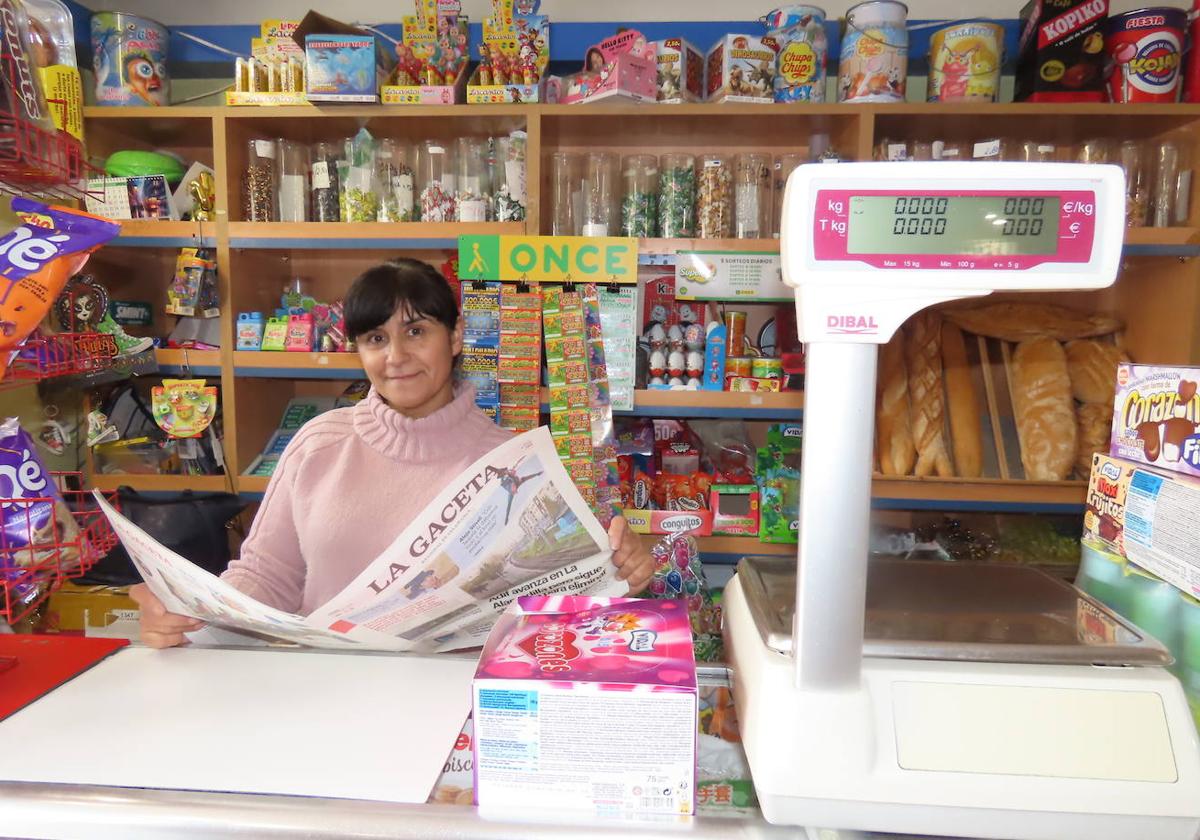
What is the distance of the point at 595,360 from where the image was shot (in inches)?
96.1

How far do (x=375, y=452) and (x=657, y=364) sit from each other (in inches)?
43.8

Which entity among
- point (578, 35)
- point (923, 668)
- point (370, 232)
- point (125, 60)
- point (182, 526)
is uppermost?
point (578, 35)

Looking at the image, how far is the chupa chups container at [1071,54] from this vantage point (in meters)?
2.31

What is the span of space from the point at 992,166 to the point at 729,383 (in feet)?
6.19

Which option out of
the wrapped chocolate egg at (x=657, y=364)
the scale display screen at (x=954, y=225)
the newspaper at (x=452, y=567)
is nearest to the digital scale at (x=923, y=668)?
the scale display screen at (x=954, y=225)

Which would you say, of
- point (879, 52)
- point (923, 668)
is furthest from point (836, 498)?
point (879, 52)

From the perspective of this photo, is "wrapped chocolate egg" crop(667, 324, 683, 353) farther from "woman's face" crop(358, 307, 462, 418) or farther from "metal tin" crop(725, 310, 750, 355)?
"woman's face" crop(358, 307, 462, 418)

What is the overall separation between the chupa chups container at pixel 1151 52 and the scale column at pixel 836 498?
240 cm

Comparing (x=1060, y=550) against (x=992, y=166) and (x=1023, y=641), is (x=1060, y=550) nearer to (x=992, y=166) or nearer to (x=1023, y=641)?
(x=1023, y=641)

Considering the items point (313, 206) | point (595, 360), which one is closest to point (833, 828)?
point (595, 360)

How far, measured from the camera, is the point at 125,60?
8.41 ft

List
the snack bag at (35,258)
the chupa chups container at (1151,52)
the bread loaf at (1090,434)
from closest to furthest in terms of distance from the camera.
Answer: the snack bag at (35,258)
the chupa chups container at (1151,52)
the bread loaf at (1090,434)

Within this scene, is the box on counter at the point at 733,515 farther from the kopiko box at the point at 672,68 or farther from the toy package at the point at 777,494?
the kopiko box at the point at 672,68

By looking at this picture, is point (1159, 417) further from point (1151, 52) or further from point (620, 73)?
point (1151, 52)
